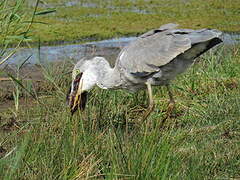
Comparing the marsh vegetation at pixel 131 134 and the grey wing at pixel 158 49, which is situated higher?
the grey wing at pixel 158 49

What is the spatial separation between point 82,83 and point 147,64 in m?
→ 0.81

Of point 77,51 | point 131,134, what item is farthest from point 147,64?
point 77,51

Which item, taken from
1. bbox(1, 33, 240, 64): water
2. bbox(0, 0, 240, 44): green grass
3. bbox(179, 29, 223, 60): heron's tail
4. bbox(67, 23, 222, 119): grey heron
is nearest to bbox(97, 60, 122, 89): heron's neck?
bbox(67, 23, 222, 119): grey heron

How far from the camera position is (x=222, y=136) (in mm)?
5762

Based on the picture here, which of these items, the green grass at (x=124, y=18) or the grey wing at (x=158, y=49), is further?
the green grass at (x=124, y=18)

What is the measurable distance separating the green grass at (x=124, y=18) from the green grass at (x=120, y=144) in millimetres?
6888

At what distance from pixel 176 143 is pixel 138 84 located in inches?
86.5

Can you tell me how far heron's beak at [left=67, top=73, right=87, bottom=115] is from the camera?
6465 millimetres

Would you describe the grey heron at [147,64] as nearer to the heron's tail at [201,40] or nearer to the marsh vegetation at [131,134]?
the heron's tail at [201,40]

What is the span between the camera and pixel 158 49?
21.0 feet

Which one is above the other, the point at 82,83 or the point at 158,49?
the point at 158,49

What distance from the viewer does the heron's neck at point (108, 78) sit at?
650 cm

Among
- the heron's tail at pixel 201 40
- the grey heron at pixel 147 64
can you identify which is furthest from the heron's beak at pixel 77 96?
the heron's tail at pixel 201 40

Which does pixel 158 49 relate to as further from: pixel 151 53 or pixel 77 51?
pixel 77 51
